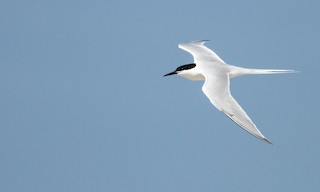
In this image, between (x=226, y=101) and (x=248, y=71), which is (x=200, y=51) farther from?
(x=226, y=101)

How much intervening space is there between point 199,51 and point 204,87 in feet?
12.0

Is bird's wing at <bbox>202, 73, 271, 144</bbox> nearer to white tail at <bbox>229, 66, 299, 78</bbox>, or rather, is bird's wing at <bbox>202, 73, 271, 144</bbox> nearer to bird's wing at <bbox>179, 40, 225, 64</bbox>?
white tail at <bbox>229, 66, 299, 78</bbox>

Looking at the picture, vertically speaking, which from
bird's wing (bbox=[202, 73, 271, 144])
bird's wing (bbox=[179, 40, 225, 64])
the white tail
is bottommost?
bird's wing (bbox=[202, 73, 271, 144])

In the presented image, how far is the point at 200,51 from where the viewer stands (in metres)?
15.0

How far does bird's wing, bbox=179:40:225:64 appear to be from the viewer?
46.8 feet

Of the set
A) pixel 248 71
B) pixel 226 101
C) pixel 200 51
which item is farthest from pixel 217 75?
pixel 200 51

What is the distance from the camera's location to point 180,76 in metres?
13.6

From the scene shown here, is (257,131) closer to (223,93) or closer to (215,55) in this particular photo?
(223,93)

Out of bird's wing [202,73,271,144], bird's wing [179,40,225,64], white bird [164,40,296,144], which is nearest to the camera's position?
bird's wing [202,73,271,144]

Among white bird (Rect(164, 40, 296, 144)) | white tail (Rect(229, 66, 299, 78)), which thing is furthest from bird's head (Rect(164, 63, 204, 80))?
white tail (Rect(229, 66, 299, 78))

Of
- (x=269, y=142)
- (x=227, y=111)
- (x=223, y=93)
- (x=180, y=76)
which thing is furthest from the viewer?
(x=180, y=76)

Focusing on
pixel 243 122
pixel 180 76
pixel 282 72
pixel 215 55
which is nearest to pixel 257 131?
pixel 243 122

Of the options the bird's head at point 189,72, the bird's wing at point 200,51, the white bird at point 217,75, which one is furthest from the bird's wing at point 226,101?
the bird's wing at point 200,51

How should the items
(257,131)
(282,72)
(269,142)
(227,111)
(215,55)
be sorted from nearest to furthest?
(269,142)
(257,131)
(227,111)
(282,72)
(215,55)
